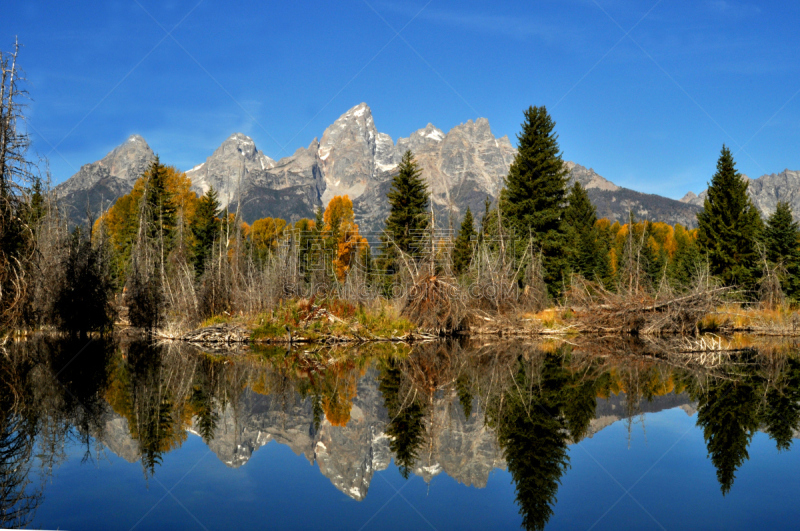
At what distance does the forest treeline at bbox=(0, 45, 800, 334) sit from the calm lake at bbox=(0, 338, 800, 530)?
4.38 meters

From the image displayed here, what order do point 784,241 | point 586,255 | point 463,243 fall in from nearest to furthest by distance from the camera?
point 784,241 < point 586,255 < point 463,243

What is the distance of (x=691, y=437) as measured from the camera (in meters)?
7.36

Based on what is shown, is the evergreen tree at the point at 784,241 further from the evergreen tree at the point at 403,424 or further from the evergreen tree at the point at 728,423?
the evergreen tree at the point at 403,424

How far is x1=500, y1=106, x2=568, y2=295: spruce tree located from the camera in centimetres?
3341

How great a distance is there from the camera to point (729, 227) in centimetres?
3534

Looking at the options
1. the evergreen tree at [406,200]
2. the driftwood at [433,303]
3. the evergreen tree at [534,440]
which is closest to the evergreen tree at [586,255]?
the evergreen tree at [406,200]

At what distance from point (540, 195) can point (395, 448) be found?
2914cm

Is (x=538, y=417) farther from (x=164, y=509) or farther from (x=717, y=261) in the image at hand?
(x=717, y=261)

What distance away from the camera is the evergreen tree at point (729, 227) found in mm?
34938

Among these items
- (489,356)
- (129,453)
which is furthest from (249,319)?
(129,453)

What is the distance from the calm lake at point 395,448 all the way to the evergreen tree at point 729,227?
26155mm

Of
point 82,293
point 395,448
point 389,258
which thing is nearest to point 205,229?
point 389,258

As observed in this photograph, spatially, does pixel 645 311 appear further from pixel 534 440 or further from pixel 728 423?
pixel 534 440

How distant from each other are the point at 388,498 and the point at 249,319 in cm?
1564
